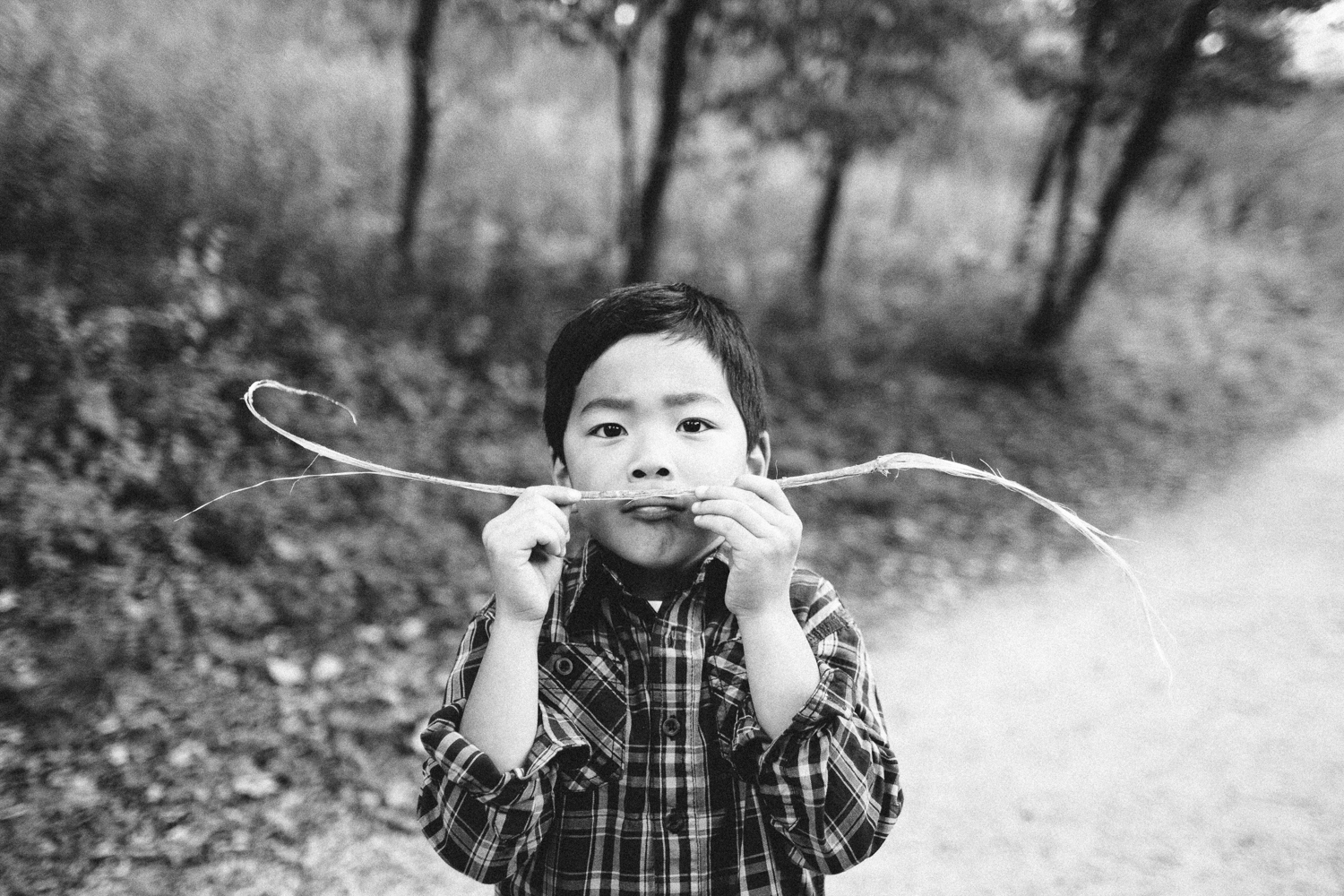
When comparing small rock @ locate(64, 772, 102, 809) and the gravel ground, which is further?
the gravel ground

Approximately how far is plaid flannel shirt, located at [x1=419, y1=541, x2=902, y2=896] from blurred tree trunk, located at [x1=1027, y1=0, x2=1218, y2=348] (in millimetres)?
8417

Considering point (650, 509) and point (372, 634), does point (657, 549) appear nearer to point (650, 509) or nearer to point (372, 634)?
point (650, 509)

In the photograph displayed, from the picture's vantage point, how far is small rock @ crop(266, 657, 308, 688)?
3465 millimetres

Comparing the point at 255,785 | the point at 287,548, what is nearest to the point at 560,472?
the point at 255,785

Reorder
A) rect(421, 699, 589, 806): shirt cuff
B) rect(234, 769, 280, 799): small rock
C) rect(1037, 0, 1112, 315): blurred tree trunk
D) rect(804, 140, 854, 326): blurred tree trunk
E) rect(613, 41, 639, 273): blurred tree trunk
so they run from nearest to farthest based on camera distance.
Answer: rect(421, 699, 589, 806): shirt cuff
rect(234, 769, 280, 799): small rock
rect(613, 41, 639, 273): blurred tree trunk
rect(1037, 0, 1112, 315): blurred tree trunk
rect(804, 140, 854, 326): blurred tree trunk

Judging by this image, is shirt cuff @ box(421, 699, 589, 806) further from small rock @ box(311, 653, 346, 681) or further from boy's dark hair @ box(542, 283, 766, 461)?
small rock @ box(311, 653, 346, 681)

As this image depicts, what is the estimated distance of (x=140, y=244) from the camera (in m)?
4.96

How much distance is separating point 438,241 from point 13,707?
4827 millimetres

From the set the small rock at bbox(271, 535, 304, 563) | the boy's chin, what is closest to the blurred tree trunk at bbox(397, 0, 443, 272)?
the small rock at bbox(271, 535, 304, 563)

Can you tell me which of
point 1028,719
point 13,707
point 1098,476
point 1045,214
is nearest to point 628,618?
point 13,707

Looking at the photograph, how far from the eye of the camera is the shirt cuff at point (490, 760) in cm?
135

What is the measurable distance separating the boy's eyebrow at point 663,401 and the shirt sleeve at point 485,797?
55 cm

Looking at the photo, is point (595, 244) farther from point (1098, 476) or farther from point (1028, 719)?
point (1028, 719)

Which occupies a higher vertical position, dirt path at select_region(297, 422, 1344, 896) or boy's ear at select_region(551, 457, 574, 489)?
boy's ear at select_region(551, 457, 574, 489)
